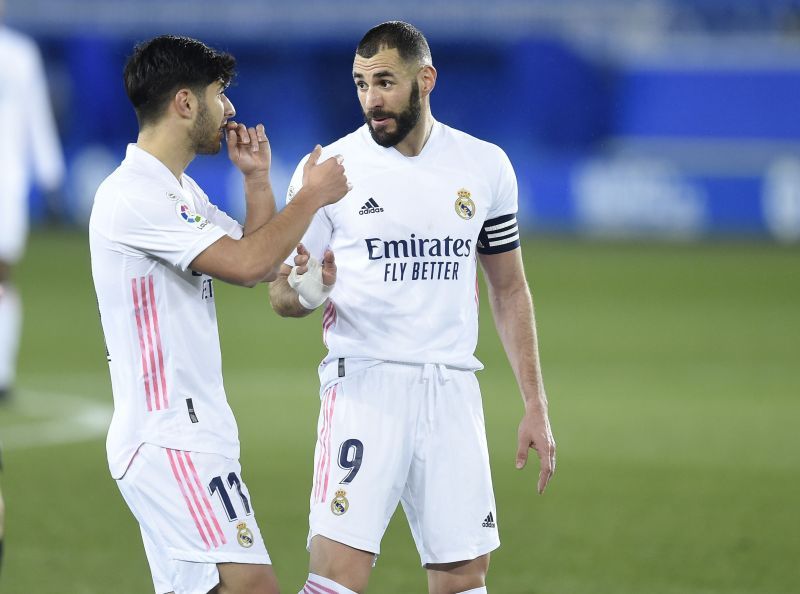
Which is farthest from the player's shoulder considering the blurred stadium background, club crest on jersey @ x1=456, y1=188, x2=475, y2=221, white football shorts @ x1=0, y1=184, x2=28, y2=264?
white football shorts @ x1=0, y1=184, x2=28, y2=264

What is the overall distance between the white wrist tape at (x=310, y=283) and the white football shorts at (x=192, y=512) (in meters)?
0.62

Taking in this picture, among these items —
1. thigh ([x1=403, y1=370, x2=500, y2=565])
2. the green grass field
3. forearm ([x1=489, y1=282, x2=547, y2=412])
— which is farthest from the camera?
the green grass field

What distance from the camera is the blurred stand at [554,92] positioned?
75.4ft

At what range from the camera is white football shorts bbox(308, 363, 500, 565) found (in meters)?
4.60

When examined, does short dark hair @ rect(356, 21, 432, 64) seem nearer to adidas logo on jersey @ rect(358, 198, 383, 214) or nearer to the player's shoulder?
the player's shoulder

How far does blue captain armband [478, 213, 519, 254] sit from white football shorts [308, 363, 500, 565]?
509mm

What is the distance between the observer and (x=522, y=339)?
16.4 ft

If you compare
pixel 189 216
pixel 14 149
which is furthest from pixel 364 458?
pixel 14 149

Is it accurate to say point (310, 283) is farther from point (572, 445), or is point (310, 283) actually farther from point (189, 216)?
point (572, 445)

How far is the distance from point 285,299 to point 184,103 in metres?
0.79

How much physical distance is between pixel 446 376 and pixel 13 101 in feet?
21.2

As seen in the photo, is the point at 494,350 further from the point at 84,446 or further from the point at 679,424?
the point at 84,446

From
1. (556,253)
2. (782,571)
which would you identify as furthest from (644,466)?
(556,253)

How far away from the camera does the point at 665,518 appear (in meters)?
7.61
